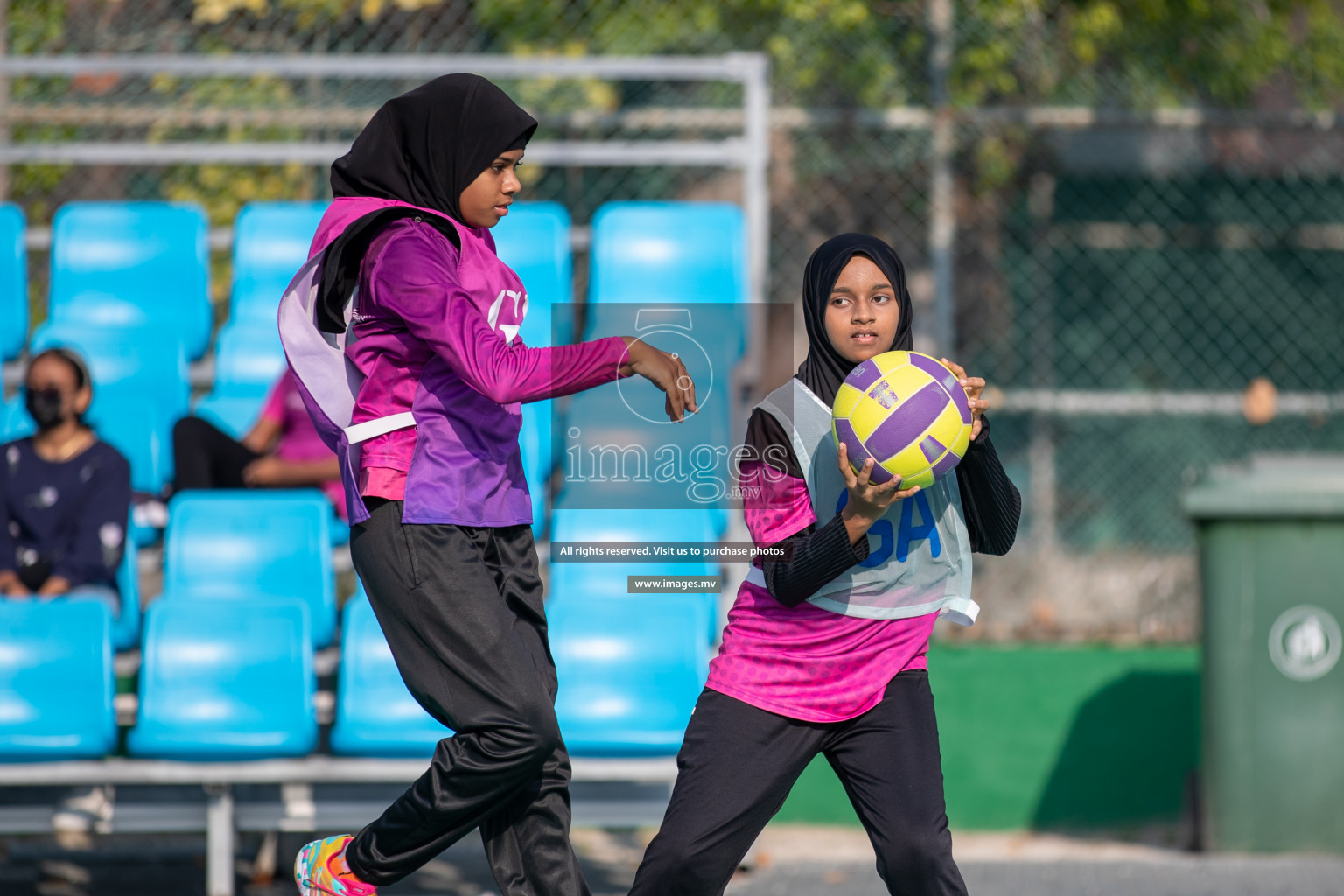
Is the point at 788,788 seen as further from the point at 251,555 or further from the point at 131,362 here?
the point at 131,362

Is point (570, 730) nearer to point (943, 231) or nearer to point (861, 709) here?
point (861, 709)

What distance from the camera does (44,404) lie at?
16.8 ft

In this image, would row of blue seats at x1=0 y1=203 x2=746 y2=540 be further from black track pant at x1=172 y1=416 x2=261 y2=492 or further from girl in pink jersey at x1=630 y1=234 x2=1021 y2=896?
girl in pink jersey at x1=630 y1=234 x2=1021 y2=896

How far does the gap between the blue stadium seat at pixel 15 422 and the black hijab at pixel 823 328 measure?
3588 millimetres

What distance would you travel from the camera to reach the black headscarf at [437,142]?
9.77 ft

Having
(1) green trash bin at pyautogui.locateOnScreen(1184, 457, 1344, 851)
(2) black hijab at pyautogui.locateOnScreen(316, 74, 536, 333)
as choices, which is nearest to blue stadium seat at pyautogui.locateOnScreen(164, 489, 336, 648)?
(2) black hijab at pyautogui.locateOnScreen(316, 74, 536, 333)

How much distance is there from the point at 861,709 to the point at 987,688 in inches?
126

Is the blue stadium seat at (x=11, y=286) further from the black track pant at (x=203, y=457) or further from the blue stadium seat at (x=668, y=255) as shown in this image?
the blue stadium seat at (x=668, y=255)

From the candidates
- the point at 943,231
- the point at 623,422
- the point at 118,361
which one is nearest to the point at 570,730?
the point at 623,422

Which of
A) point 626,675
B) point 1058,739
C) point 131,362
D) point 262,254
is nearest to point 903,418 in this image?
point 626,675

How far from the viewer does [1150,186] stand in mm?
7648

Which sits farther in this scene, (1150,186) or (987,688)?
(1150,186)

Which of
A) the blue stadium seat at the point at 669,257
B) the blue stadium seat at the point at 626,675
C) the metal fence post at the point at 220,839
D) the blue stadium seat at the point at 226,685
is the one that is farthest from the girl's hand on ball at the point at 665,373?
the blue stadium seat at the point at 669,257

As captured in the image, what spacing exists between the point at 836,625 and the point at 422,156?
1.33m
